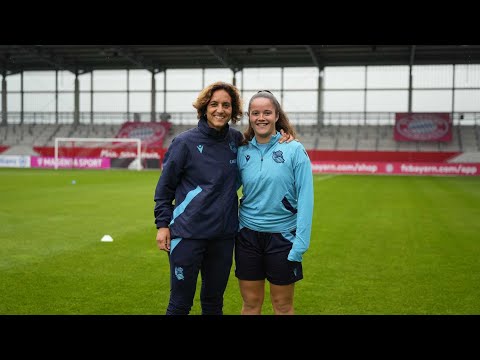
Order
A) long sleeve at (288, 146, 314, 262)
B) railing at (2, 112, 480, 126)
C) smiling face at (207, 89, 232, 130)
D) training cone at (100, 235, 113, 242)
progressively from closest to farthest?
long sleeve at (288, 146, 314, 262)
smiling face at (207, 89, 232, 130)
training cone at (100, 235, 113, 242)
railing at (2, 112, 480, 126)

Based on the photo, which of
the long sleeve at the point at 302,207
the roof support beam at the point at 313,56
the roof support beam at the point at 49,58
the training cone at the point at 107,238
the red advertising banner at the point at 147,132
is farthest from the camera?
the red advertising banner at the point at 147,132

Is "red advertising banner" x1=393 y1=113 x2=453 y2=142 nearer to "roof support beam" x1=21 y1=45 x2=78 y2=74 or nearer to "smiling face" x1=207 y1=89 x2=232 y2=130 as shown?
"roof support beam" x1=21 y1=45 x2=78 y2=74

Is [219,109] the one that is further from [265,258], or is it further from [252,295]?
[252,295]

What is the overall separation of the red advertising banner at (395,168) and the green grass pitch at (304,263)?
23000 mm

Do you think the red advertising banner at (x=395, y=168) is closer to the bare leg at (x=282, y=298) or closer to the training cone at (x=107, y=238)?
the training cone at (x=107, y=238)

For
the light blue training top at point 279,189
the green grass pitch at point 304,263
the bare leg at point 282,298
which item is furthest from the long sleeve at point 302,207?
the green grass pitch at point 304,263

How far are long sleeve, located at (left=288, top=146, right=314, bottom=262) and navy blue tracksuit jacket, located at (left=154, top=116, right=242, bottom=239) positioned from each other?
0.48 meters

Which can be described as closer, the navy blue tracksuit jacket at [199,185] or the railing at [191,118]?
the navy blue tracksuit jacket at [199,185]

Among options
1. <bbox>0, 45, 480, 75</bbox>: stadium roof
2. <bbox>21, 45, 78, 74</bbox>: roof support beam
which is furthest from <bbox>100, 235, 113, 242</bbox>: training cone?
<bbox>21, 45, 78, 74</bbox>: roof support beam

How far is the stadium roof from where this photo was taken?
38.1m

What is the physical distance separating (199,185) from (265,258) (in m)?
0.70

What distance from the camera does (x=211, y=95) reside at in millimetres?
3748

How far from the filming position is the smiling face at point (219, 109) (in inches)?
146
